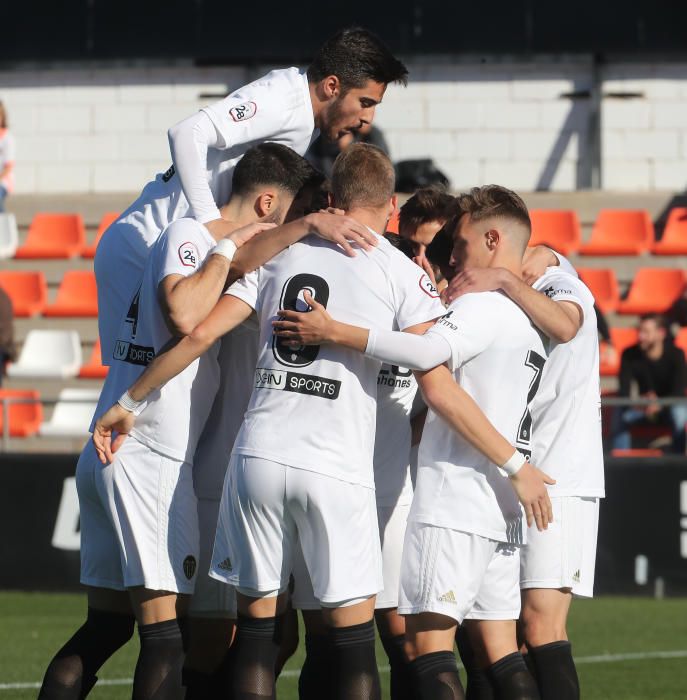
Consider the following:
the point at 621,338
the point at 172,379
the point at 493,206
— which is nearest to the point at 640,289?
the point at 621,338

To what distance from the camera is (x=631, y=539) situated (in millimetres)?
10648

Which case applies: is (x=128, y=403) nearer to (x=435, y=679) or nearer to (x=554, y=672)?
(x=435, y=679)

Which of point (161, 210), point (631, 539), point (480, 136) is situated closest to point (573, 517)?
point (161, 210)

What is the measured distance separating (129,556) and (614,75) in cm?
1330

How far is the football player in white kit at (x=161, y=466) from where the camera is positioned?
15.7 ft

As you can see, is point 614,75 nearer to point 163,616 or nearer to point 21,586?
point 21,586

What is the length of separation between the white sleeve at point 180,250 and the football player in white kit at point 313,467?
19 centimetres

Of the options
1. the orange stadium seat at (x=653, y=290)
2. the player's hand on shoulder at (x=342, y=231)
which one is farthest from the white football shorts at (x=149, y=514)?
the orange stadium seat at (x=653, y=290)

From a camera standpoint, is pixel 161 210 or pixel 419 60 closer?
pixel 161 210

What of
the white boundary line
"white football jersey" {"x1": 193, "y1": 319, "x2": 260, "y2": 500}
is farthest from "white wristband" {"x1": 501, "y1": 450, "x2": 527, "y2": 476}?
the white boundary line

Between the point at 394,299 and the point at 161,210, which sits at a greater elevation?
the point at 161,210

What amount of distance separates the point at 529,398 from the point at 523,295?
13.8 inches

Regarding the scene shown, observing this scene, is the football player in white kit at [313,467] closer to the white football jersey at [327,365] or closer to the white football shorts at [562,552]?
the white football jersey at [327,365]

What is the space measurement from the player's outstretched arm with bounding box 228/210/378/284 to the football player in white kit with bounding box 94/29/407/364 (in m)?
0.30
